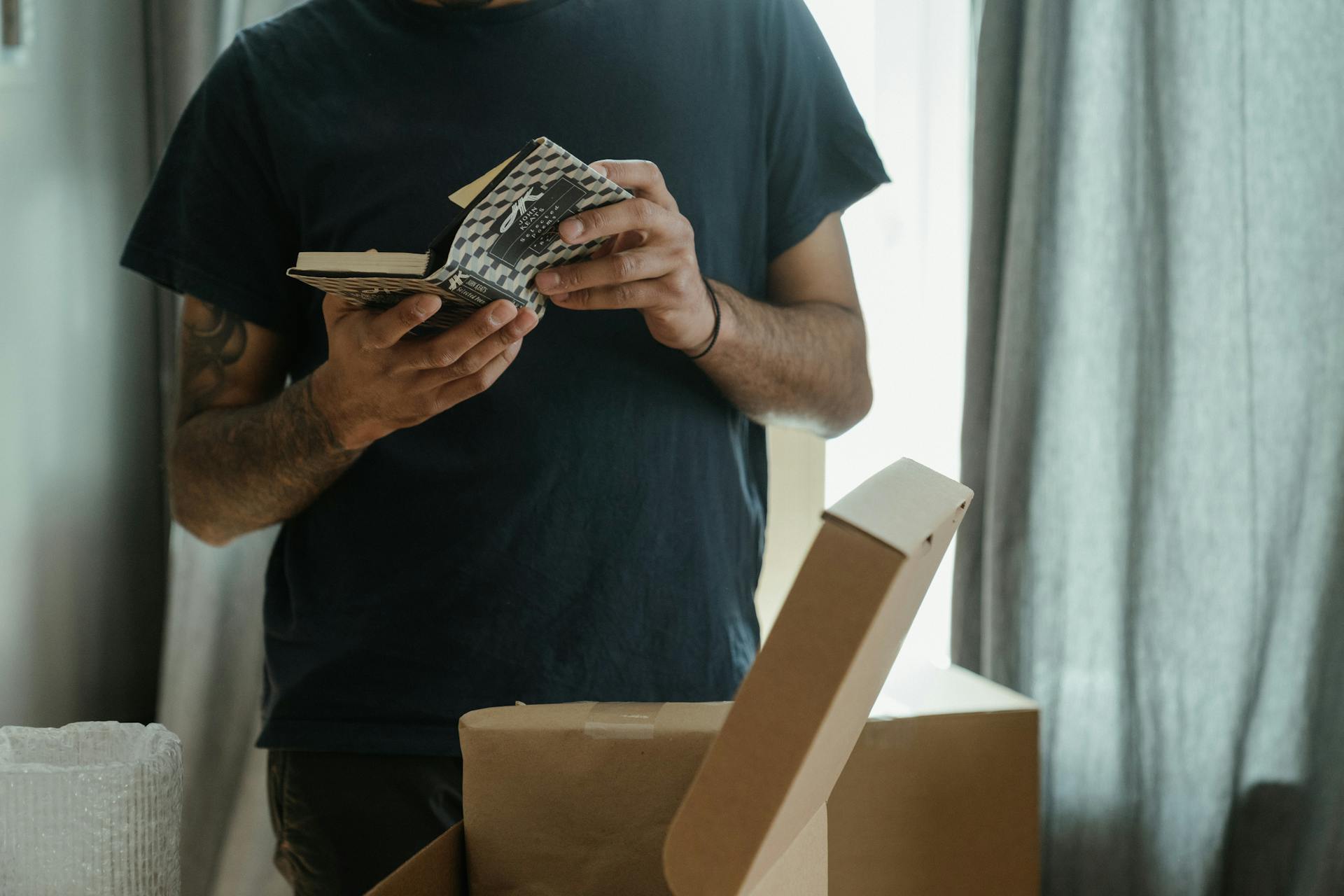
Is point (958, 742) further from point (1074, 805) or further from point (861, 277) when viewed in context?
point (861, 277)

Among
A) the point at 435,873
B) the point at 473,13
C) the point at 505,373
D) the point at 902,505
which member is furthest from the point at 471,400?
the point at 902,505

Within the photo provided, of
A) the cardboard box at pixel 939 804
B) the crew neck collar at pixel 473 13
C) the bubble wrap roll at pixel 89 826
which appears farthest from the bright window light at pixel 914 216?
the bubble wrap roll at pixel 89 826

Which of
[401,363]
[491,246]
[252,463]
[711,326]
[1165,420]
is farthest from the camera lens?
[1165,420]

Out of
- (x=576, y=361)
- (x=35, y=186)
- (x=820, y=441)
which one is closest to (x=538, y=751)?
(x=576, y=361)

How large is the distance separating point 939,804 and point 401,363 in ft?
2.01

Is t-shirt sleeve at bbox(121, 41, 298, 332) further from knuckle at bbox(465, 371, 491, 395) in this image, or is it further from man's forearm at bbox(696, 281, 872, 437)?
man's forearm at bbox(696, 281, 872, 437)

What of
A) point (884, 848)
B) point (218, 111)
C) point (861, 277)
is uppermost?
point (218, 111)

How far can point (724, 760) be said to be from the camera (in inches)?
16.7

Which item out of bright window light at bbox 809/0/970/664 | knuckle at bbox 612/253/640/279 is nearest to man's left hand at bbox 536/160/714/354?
knuckle at bbox 612/253/640/279

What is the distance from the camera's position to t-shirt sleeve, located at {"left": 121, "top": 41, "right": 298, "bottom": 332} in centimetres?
108

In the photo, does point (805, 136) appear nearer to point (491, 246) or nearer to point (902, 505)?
point (491, 246)

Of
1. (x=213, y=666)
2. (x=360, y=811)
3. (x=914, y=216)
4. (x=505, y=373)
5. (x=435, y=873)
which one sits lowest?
(x=213, y=666)

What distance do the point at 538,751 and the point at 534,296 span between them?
34cm

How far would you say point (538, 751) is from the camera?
64 centimetres
